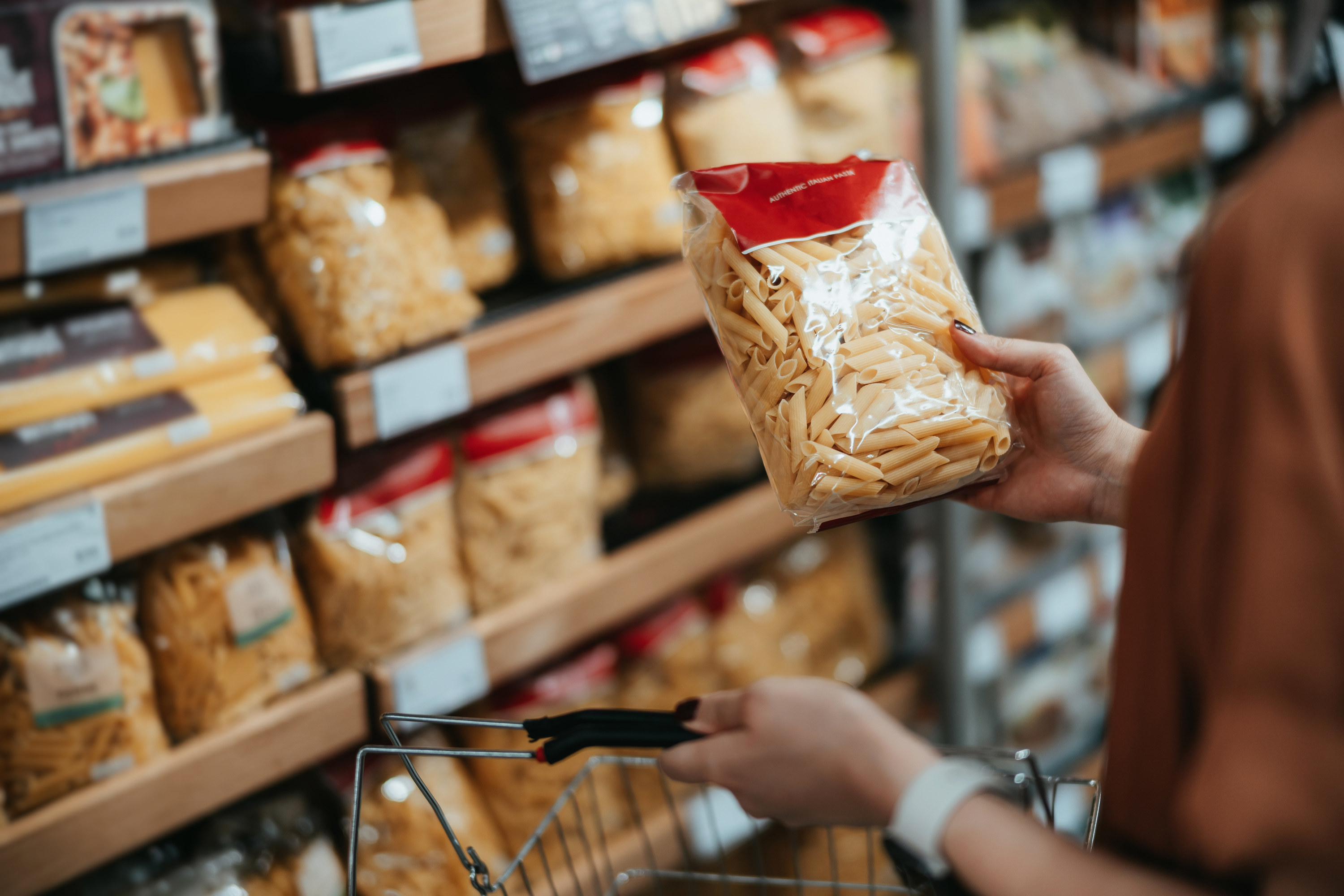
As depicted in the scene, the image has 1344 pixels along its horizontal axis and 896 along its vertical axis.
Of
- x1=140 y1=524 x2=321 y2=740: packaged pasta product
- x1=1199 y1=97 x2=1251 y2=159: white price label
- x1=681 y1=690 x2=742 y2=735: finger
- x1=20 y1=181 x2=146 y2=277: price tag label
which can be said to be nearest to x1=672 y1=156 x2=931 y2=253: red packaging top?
x1=681 y1=690 x2=742 y2=735: finger

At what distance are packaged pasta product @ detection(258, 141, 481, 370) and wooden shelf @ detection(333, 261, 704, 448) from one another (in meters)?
0.05

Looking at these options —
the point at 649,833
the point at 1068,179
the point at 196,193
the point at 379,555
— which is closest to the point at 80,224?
the point at 196,193

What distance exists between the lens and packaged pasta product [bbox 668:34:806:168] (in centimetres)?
143

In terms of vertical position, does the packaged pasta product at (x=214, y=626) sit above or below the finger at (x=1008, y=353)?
below

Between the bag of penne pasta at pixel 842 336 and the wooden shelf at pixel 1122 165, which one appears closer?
the bag of penne pasta at pixel 842 336

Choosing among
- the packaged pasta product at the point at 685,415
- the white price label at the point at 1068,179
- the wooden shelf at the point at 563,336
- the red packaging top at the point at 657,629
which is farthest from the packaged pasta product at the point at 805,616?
the white price label at the point at 1068,179

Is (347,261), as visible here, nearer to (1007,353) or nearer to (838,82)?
(1007,353)

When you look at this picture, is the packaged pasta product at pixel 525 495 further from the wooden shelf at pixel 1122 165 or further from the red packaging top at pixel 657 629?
the wooden shelf at pixel 1122 165

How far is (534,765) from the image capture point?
1.38 m

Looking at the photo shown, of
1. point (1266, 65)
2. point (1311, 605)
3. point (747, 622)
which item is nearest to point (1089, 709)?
point (747, 622)

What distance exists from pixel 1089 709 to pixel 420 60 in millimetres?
1997

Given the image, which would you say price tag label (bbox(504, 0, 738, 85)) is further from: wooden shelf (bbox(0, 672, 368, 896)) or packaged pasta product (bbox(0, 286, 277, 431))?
wooden shelf (bbox(0, 672, 368, 896))

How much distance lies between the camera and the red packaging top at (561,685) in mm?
1411

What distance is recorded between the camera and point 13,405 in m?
1.01
